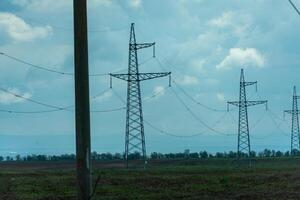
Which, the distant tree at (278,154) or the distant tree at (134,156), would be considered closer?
the distant tree at (134,156)

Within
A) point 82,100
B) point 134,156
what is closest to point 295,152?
point 134,156

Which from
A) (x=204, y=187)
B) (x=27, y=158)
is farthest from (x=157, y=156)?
(x=204, y=187)

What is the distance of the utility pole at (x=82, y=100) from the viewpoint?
11.3m

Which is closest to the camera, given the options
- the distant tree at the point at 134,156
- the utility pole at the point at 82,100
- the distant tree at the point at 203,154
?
the utility pole at the point at 82,100

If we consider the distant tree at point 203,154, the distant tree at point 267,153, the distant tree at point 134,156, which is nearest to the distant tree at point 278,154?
the distant tree at point 267,153

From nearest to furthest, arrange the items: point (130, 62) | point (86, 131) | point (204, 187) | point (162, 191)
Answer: point (86, 131) < point (162, 191) < point (204, 187) < point (130, 62)

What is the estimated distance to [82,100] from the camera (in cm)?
1136

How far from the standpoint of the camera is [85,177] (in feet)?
37.5

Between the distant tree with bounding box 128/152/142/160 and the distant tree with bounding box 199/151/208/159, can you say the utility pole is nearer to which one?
the distant tree with bounding box 128/152/142/160

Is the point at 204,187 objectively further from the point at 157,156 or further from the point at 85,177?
the point at 157,156

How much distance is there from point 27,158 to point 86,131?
332 ft

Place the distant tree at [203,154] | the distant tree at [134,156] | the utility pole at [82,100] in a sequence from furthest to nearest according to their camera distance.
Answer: the distant tree at [203,154]
the distant tree at [134,156]
the utility pole at [82,100]

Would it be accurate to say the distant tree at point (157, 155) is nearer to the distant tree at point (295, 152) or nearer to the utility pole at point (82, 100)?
the distant tree at point (295, 152)

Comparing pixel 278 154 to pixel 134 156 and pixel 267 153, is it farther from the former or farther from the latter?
pixel 134 156
